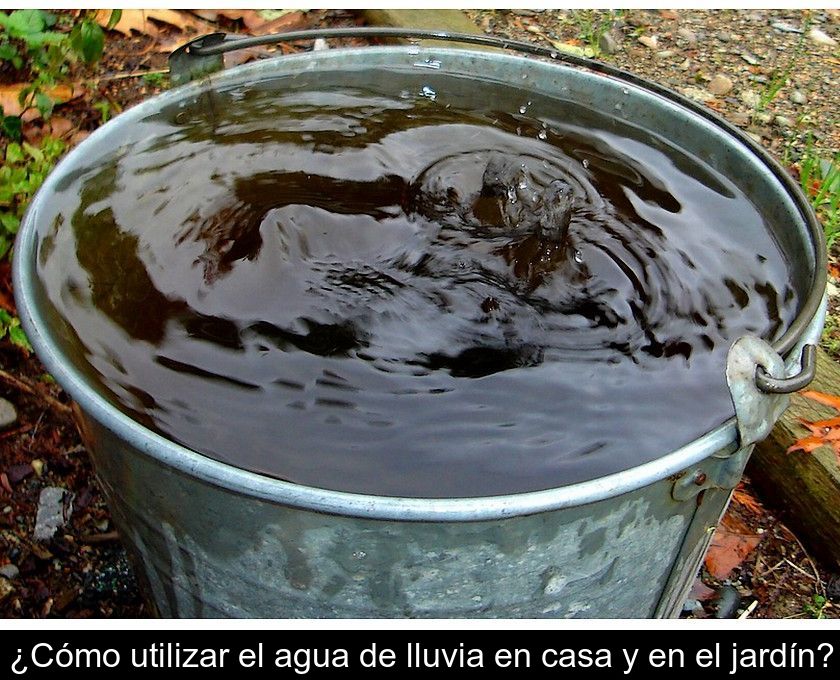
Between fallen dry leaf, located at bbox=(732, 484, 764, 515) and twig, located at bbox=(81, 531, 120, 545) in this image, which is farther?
fallen dry leaf, located at bbox=(732, 484, 764, 515)

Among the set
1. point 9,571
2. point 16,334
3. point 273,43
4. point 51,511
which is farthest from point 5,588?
point 273,43

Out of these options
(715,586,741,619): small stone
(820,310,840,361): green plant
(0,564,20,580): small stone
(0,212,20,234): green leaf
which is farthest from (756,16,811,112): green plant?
(0,564,20,580): small stone

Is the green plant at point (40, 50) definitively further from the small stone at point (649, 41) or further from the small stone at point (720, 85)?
the small stone at point (720, 85)

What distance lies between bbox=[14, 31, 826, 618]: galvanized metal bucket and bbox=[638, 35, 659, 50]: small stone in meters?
2.22

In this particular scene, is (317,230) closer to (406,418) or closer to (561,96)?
(406,418)

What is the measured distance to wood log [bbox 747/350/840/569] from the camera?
2.15m

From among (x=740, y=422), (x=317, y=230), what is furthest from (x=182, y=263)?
(x=740, y=422)

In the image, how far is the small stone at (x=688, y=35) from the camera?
12.2ft

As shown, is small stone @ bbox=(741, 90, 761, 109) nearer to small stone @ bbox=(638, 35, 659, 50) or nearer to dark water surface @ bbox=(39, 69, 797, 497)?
small stone @ bbox=(638, 35, 659, 50)

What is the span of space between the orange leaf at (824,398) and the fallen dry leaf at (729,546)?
34cm

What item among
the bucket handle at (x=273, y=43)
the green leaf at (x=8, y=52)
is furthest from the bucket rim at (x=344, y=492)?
the green leaf at (x=8, y=52)

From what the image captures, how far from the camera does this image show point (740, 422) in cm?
121

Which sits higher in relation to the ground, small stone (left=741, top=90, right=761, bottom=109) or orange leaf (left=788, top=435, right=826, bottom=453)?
small stone (left=741, top=90, right=761, bottom=109)
